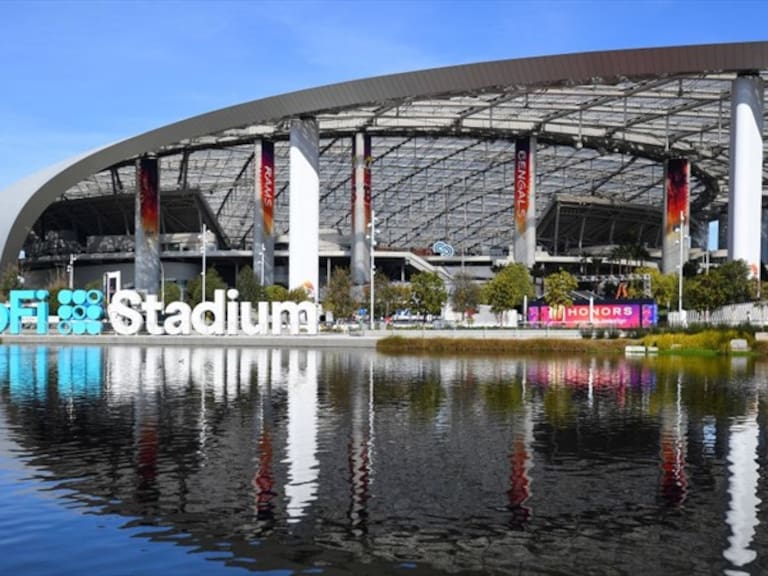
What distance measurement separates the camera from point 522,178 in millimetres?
88938

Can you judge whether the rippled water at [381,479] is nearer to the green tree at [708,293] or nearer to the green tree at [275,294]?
the green tree at [708,293]

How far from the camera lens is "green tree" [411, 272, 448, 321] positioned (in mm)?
74438

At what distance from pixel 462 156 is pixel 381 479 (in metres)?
85.3

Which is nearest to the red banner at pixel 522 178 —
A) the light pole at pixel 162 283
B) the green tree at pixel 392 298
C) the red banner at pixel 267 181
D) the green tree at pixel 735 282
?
the green tree at pixel 392 298

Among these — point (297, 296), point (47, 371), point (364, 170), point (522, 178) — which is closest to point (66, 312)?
point (297, 296)

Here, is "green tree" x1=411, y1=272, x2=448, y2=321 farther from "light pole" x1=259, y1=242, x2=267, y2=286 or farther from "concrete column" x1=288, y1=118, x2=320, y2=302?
"light pole" x1=259, y1=242, x2=267, y2=286

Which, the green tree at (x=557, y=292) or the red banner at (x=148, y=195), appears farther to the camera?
the red banner at (x=148, y=195)

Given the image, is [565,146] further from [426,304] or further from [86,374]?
[86,374]

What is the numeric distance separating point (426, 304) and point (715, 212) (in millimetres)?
65529

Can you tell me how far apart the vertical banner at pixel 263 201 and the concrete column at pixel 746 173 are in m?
44.2

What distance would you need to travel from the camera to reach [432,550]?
11367mm

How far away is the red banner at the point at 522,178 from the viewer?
8841 cm

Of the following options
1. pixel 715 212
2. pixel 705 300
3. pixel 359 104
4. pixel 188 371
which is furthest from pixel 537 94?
pixel 715 212

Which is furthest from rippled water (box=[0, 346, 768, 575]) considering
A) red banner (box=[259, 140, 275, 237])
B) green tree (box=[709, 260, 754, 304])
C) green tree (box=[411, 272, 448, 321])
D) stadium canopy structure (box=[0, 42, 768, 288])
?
red banner (box=[259, 140, 275, 237])
